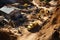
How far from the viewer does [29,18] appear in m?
42.5

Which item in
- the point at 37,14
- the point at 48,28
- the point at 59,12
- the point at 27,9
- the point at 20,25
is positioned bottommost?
the point at 48,28

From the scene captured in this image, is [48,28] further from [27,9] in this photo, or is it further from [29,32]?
[27,9]

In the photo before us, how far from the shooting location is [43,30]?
1436 inches

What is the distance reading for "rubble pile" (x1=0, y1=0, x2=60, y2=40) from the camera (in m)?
35.2

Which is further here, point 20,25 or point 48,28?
point 20,25

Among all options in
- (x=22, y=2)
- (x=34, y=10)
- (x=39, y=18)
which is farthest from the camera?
(x=22, y=2)

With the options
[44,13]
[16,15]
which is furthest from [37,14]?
[16,15]

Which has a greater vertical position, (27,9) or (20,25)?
(27,9)

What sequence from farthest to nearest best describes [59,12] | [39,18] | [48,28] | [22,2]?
[22,2], [39,18], [59,12], [48,28]

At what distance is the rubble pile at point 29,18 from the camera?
35.2 metres

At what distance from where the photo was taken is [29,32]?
37.5 m

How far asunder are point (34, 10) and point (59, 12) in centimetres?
921

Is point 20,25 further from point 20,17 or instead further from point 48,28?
point 48,28

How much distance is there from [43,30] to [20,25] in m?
6.02
